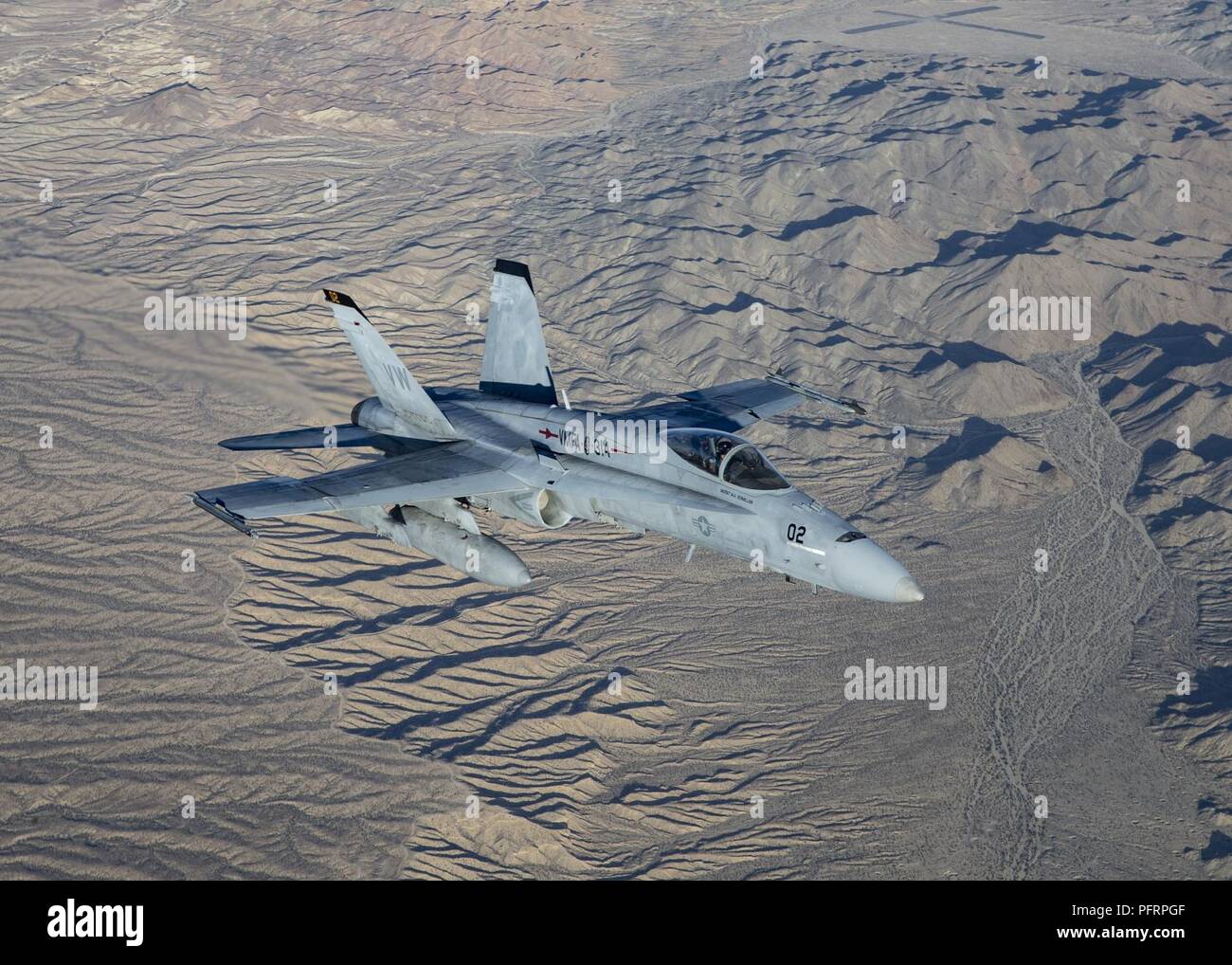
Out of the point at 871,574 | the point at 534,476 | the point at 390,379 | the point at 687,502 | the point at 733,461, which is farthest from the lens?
the point at 390,379

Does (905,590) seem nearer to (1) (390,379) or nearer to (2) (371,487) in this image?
(2) (371,487)

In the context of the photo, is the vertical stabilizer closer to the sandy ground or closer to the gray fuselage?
the gray fuselage

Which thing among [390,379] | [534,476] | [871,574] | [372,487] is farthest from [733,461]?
[390,379]

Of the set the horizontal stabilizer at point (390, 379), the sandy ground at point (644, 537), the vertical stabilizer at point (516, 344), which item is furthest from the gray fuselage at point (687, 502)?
the sandy ground at point (644, 537)

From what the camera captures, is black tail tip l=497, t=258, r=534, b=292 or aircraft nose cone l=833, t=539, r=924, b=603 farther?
black tail tip l=497, t=258, r=534, b=292

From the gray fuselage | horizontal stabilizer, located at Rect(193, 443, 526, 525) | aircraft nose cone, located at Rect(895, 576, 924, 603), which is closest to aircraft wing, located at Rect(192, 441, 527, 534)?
horizontal stabilizer, located at Rect(193, 443, 526, 525)

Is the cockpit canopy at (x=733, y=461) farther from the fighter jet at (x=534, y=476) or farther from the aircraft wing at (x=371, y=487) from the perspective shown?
the aircraft wing at (x=371, y=487)
